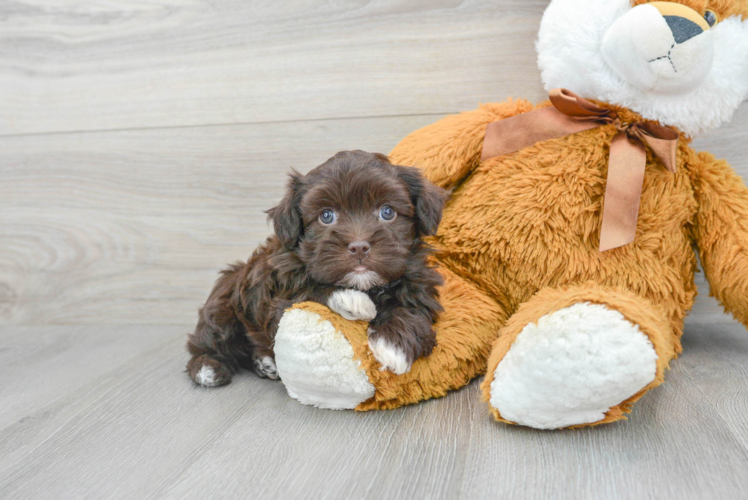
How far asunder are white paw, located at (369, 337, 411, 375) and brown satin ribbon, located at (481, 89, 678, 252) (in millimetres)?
613

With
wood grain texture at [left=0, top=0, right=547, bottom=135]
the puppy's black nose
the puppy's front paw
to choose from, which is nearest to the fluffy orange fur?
the puppy's front paw

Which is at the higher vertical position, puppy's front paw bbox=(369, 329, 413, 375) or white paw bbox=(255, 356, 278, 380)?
puppy's front paw bbox=(369, 329, 413, 375)

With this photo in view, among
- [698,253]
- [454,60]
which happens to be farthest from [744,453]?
[454,60]

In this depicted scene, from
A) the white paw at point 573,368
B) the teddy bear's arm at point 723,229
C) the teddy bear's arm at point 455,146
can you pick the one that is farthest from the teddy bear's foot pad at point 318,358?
the teddy bear's arm at point 723,229

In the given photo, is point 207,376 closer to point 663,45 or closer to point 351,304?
point 351,304

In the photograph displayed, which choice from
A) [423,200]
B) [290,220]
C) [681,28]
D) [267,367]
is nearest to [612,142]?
[681,28]

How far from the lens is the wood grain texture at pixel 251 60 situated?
6.36 ft

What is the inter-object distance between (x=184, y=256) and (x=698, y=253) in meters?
1.84

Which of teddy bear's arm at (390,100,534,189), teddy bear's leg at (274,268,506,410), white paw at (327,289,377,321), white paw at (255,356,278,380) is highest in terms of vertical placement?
teddy bear's arm at (390,100,534,189)

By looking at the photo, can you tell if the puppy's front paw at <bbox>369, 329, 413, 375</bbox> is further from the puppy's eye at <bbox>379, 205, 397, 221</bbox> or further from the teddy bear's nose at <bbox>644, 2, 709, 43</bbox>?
the teddy bear's nose at <bbox>644, 2, 709, 43</bbox>

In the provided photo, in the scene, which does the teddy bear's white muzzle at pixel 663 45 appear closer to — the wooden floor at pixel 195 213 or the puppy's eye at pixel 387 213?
the wooden floor at pixel 195 213

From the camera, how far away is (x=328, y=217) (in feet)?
4.31

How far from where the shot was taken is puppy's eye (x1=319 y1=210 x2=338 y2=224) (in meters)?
1.31

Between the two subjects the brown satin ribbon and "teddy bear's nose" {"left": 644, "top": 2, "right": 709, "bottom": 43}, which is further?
the brown satin ribbon
